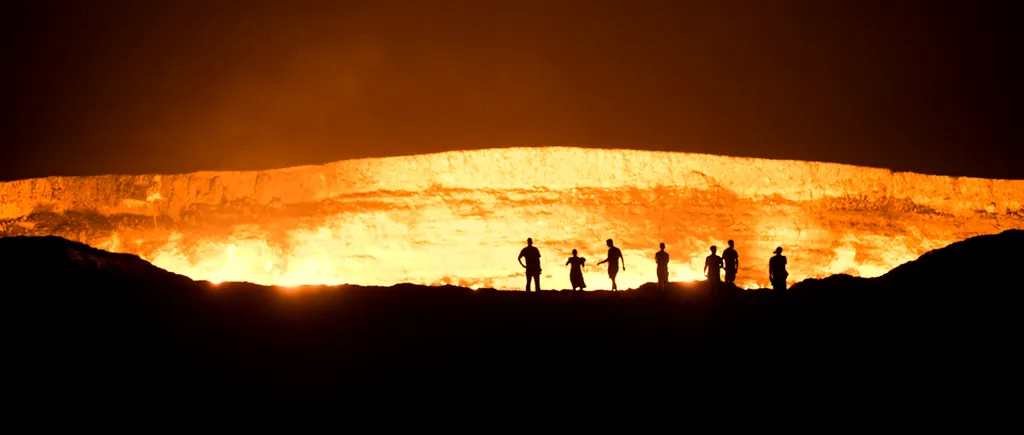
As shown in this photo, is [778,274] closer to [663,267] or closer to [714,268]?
[714,268]

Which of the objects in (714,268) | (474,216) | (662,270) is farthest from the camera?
(474,216)

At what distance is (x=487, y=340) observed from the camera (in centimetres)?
888

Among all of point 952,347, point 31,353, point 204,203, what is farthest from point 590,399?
point 204,203

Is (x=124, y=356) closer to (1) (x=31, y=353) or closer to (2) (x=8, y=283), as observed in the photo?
(1) (x=31, y=353)

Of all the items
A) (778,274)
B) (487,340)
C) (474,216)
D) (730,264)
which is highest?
(474,216)

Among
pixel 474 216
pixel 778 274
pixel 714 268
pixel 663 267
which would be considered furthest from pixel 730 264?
pixel 474 216

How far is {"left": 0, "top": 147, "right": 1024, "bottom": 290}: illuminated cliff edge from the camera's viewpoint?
86.3ft

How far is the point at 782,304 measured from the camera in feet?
35.0

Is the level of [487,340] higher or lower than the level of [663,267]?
lower

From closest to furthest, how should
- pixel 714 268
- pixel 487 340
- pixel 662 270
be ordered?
pixel 487 340
pixel 714 268
pixel 662 270

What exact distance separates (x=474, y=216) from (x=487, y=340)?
694 inches

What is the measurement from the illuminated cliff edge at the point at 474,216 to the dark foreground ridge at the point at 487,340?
15.8m

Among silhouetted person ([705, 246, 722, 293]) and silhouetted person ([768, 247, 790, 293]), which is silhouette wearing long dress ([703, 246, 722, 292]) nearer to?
silhouetted person ([705, 246, 722, 293])

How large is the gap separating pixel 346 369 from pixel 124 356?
2061 mm
